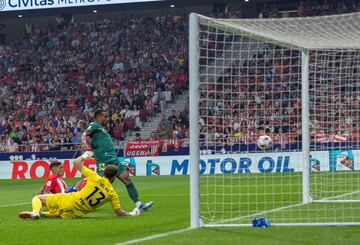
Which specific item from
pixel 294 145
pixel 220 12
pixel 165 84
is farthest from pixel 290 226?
pixel 220 12

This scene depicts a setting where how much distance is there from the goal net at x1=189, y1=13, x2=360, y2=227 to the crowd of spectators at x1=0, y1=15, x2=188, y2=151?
11.6 m

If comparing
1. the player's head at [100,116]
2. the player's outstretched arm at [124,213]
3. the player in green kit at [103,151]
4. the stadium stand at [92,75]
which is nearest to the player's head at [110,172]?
the player's outstretched arm at [124,213]

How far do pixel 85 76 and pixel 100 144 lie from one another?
102 ft

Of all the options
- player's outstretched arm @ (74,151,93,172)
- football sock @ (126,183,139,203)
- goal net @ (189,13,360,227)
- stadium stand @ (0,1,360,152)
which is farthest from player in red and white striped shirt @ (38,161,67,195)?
stadium stand @ (0,1,360,152)

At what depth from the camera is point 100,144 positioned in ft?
49.0

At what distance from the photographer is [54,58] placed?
158 feet

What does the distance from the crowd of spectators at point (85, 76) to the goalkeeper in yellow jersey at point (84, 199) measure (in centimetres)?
2318

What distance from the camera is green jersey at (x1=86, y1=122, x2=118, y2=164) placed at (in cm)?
1487

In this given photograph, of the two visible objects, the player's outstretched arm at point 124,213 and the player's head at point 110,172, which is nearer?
the player's head at point 110,172

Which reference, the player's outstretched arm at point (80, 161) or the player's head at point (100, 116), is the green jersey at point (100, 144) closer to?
the player's head at point (100, 116)

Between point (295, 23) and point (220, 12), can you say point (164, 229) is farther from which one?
point (220, 12)

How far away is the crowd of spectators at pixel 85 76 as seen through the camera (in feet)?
133

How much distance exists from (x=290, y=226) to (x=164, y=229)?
177 centimetres

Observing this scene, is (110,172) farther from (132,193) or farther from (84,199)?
(132,193)
